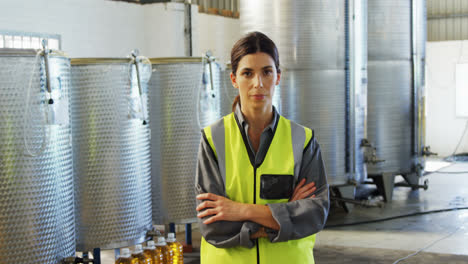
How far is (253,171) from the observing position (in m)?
2.02

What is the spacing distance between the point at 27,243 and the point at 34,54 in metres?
1.16

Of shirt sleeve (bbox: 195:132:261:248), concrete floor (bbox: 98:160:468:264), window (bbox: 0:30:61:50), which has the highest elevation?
window (bbox: 0:30:61:50)

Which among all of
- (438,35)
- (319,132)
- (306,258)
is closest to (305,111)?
(319,132)

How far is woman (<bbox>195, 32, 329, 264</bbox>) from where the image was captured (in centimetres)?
198

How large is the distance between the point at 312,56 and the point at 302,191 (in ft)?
17.3

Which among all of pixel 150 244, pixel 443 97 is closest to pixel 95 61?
pixel 150 244

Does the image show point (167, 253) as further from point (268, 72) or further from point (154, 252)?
point (268, 72)

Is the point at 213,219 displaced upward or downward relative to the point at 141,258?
upward

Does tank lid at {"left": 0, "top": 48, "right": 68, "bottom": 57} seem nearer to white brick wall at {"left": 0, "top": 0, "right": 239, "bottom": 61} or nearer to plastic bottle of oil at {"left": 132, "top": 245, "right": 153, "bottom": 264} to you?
plastic bottle of oil at {"left": 132, "top": 245, "right": 153, "bottom": 264}

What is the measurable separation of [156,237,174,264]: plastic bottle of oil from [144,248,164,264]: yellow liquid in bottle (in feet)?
0.12

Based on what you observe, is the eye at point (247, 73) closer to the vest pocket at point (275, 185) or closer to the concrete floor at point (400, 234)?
the vest pocket at point (275, 185)

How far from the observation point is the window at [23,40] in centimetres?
627

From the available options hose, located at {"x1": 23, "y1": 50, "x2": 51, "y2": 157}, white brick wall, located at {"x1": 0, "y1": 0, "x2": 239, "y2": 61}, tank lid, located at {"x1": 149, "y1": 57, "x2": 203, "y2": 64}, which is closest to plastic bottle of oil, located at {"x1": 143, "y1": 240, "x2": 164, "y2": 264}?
hose, located at {"x1": 23, "y1": 50, "x2": 51, "y2": 157}

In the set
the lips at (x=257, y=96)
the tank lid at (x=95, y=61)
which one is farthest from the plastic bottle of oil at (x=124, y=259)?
the lips at (x=257, y=96)
